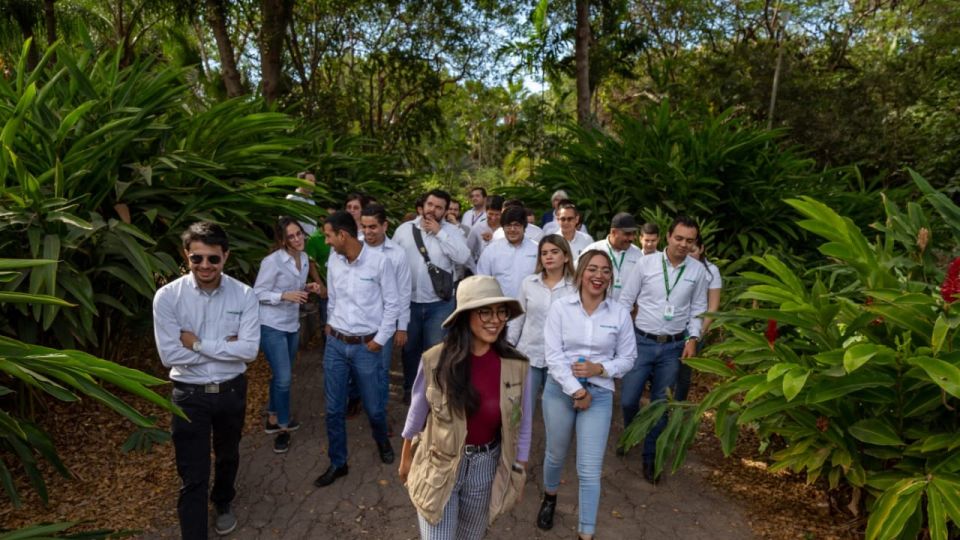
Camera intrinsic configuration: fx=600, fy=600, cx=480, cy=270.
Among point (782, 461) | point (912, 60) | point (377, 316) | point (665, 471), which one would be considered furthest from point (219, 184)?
point (912, 60)

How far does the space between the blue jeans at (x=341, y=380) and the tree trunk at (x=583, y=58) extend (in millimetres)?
9798

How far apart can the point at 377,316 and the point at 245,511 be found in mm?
1550

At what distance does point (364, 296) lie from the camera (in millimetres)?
4277

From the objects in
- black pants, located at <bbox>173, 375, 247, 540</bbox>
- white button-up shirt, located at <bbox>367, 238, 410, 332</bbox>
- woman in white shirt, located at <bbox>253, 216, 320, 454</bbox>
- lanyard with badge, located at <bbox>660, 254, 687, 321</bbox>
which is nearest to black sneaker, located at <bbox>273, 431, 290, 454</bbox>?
woman in white shirt, located at <bbox>253, 216, 320, 454</bbox>

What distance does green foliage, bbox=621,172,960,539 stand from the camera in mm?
2723

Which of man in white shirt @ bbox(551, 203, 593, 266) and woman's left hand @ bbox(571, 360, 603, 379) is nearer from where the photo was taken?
woman's left hand @ bbox(571, 360, 603, 379)

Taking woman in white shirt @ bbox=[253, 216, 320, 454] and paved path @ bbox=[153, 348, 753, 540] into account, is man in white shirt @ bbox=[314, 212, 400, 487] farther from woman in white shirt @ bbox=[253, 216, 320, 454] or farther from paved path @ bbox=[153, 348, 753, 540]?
woman in white shirt @ bbox=[253, 216, 320, 454]

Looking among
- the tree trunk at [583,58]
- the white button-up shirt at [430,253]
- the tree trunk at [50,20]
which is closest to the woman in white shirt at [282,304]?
the white button-up shirt at [430,253]

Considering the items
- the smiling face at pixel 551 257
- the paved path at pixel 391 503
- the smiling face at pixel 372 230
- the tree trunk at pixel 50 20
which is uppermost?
the tree trunk at pixel 50 20

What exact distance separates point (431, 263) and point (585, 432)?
94.8 inches

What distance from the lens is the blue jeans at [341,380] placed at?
4.23 m

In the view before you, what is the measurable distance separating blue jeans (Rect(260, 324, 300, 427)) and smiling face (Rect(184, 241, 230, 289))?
4.52 ft

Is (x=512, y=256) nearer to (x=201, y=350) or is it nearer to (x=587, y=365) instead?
(x=587, y=365)

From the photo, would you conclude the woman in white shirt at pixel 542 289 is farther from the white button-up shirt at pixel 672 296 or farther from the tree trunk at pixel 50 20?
the tree trunk at pixel 50 20
